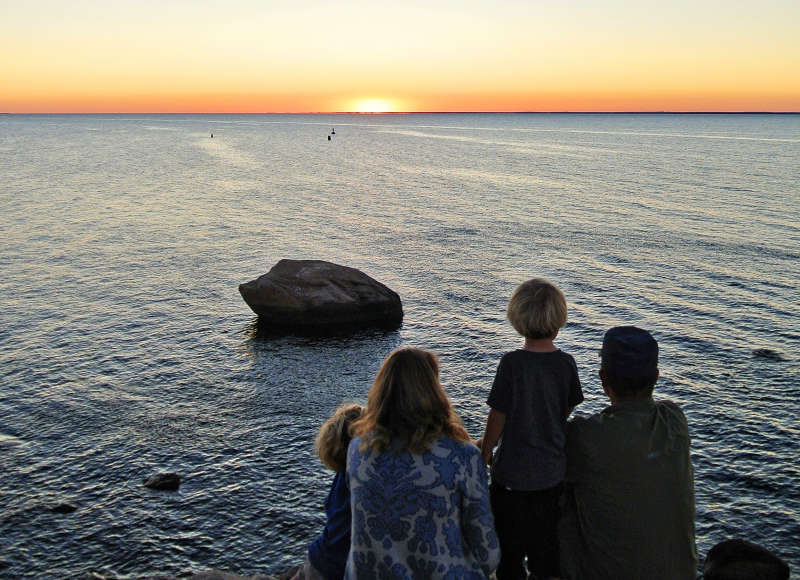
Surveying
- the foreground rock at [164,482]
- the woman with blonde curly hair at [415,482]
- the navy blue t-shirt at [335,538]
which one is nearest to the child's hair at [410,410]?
the woman with blonde curly hair at [415,482]

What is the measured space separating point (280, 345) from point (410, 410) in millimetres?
25263

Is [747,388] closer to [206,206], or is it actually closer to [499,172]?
[206,206]

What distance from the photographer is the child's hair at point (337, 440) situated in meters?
5.55

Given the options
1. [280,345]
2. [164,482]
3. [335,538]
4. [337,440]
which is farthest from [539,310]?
[280,345]

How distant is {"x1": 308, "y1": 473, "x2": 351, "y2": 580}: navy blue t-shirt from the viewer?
5.87 metres

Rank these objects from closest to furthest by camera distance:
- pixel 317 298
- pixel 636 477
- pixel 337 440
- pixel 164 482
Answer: pixel 636 477 < pixel 337 440 < pixel 164 482 < pixel 317 298

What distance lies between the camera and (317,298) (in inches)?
1199

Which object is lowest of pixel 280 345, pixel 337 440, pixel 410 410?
pixel 280 345

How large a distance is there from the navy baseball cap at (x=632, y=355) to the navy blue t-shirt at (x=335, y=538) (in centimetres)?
248

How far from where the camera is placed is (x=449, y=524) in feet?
15.4

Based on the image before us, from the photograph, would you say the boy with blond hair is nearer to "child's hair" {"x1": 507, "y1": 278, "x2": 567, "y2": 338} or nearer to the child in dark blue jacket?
"child's hair" {"x1": 507, "y1": 278, "x2": 567, "y2": 338}

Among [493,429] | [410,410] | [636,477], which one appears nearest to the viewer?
[410,410]

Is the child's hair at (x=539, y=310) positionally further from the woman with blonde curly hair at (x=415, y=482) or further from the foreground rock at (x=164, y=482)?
the foreground rock at (x=164, y=482)

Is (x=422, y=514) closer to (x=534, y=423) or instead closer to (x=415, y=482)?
(x=415, y=482)
